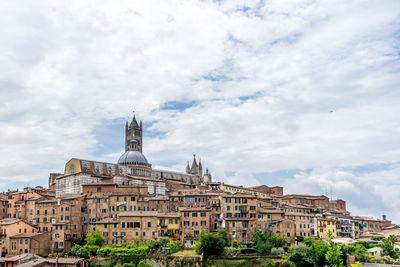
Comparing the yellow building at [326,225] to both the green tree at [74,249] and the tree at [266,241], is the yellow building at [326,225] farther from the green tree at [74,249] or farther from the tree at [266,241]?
the green tree at [74,249]

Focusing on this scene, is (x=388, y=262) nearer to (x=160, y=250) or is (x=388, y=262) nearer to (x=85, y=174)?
(x=160, y=250)

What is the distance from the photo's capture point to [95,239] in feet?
264

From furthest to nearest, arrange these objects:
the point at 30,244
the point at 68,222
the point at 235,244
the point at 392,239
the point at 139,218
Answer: the point at 392,239
the point at 68,222
the point at 139,218
the point at 30,244
the point at 235,244

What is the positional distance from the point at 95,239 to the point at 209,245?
20320 millimetres

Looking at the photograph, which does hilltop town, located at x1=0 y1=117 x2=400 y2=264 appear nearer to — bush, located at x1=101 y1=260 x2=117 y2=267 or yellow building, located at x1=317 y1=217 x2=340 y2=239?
yellow building, located at x1=317 y1=217 x2=340 y2=239

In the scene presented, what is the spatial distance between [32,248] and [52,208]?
34.7 feet

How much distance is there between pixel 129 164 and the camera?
127438 mm

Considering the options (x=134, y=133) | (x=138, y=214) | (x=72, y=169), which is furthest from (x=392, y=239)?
(x=134, y=133)

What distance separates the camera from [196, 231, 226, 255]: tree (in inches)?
2913

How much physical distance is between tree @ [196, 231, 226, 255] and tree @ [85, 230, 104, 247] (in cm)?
1771

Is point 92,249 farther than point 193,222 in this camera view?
No

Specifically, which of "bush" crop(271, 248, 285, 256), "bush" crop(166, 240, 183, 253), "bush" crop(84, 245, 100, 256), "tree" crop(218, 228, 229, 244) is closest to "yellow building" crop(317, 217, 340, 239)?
"bush" crop(271, 248, 285, 256)

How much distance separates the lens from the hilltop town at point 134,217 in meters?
83.0

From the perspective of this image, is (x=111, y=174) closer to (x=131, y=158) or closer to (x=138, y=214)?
(x=131, y=158)
